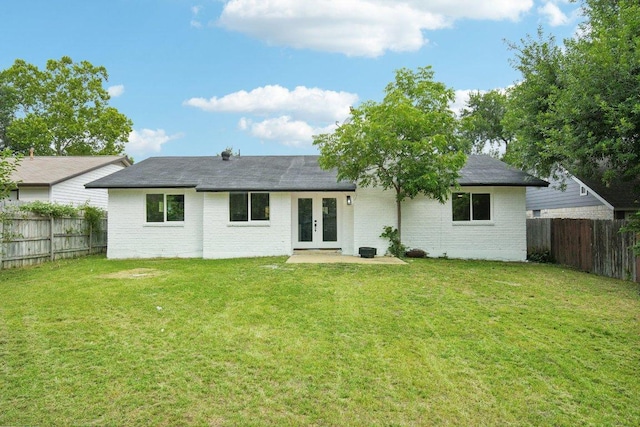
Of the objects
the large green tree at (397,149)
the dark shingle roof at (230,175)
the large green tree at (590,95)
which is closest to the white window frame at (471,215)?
the large green tree at (397,149)

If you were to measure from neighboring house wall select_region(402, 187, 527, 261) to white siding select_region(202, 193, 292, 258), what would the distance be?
420 cm

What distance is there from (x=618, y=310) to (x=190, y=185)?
474 inches

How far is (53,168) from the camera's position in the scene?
1938 cm

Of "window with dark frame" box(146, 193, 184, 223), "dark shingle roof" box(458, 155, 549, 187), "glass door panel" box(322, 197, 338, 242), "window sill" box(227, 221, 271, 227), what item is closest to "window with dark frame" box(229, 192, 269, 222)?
"window sill" box(227, 221, 271, 227)

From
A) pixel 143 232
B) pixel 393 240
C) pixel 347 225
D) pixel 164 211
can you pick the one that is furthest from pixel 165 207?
pixel 393 240

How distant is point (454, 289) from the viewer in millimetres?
8180

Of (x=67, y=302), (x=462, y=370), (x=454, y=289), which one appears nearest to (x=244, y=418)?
(x=462, y=370)

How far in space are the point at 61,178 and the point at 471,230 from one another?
1710 centimetres

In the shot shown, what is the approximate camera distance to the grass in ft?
11.3

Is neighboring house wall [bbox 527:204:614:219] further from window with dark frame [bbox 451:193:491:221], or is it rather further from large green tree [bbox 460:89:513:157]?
large green tree [bbox 460:89:513:157]

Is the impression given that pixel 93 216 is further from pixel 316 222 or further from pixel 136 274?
pixel 316 222

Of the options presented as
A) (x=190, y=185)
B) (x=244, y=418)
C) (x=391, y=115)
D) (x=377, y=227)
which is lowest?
(x=244, y=418)

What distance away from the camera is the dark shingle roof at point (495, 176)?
44.0 feet

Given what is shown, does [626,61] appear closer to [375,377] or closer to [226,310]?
[375,377]
